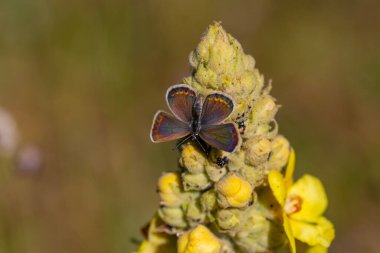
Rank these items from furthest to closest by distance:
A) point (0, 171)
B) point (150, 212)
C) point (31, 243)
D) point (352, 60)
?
point (352, 60)
point (150, 212)
point (31, 243)
point (0, 171)

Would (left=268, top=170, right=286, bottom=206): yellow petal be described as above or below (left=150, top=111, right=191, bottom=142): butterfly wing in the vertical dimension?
below

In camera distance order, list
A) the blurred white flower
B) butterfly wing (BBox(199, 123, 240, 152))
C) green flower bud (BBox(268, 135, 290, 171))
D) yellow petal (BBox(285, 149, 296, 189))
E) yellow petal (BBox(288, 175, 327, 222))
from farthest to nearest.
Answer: the blurred white flower → yellow petal (BBox(288, 175, 327, 222)) → yellow petal (BBox(285, 149, 296, 189)) → green flower bud (BBox(268, 135, 290, 171)) → butterfly wing (BBox(199, 123, 240, 152))

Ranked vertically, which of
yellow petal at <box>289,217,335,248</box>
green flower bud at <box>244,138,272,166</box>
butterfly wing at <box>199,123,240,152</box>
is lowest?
yellow petal at <box>289,217,335,248</box>

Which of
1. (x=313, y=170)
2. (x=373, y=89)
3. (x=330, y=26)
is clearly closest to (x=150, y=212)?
(x=313, y=170)

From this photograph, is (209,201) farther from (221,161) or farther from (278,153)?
(278,153)

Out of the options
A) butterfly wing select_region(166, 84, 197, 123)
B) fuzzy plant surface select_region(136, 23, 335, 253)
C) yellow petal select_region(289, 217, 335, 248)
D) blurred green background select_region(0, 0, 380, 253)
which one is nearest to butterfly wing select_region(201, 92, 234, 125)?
butterfly wing select_region(166, 84, 197, 123)

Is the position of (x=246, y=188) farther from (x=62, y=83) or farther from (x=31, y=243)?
(x=62, y=83)

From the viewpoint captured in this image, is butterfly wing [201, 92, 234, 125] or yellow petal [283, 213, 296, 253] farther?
yellow petal [283, 213, 296, 253]

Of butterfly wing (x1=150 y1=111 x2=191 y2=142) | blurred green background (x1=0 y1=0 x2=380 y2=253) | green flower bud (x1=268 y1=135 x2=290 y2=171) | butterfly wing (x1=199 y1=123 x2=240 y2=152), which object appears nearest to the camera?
butterfly wing (x1=199 y1=123 x2=240 y2=152)

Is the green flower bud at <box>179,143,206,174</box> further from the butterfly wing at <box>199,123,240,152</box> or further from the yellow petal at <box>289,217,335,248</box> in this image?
the yellow petal at <box>289,217,335,248</box>
